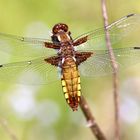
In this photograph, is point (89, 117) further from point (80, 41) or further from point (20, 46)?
point (20, 46)

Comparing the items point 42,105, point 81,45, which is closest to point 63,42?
point 81,45

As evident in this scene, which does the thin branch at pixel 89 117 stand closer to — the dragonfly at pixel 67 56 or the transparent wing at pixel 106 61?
the dragonfly at pixel 67 56

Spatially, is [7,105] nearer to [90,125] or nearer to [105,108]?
[105,108]

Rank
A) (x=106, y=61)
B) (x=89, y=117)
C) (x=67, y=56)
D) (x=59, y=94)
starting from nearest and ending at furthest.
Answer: (x=89, y=117) → (x=67, y=56) → (x=106, y=61) → (x=59, y=94)

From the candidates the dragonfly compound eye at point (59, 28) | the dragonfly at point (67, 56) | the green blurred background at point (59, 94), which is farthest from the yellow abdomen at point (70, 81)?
the green blurred background at point (59, 94)

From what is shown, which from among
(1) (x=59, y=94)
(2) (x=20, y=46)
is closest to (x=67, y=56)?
(2) (x=20, y=46)

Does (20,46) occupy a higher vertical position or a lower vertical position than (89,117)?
higher
